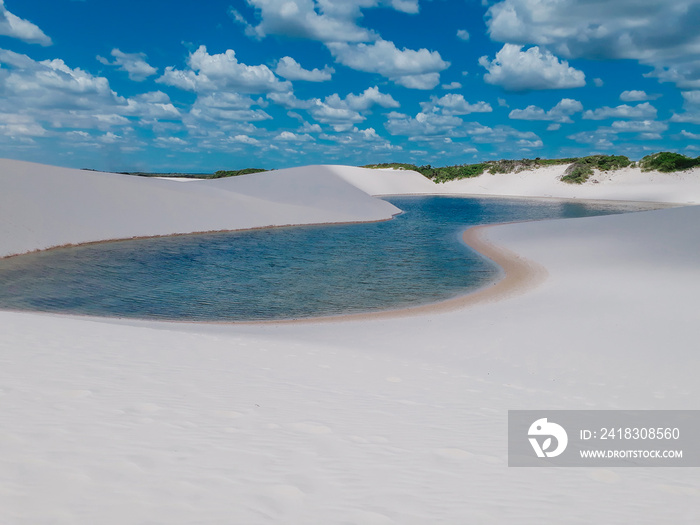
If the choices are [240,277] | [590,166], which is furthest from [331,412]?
[590,166]

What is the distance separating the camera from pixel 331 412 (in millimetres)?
4152

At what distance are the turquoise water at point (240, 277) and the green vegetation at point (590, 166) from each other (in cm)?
4804

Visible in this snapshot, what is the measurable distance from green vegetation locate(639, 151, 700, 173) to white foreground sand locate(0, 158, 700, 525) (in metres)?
56.3

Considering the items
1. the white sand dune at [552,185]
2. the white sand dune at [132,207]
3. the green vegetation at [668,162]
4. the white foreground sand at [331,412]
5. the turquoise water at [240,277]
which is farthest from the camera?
the green vegetation at [668,162]

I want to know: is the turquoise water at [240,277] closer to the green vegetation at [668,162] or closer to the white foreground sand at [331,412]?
the white foreground sand at [331,412]

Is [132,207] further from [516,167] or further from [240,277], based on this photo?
[516,167]

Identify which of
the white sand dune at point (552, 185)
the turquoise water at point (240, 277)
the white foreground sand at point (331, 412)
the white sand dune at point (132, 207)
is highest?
the white sand dune at point (552, 185)

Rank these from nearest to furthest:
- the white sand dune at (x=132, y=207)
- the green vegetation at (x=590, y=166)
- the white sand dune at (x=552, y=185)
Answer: the white sand dune at (x=132, y=207) → the white sand dune at (x=552, y=185) → the green vegetation at (x=590, y=166)

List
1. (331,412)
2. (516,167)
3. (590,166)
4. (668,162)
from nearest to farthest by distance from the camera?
(331,412) < (668,162) < (590,166) < (516,167)

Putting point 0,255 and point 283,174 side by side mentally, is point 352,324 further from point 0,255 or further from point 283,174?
point 283,174

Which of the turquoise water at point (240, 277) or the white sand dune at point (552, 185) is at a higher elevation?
the white sand dune at point (552, 185)

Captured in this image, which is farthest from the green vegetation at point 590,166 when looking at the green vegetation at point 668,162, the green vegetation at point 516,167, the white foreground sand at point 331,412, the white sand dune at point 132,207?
the white foreground sand at point 331,412

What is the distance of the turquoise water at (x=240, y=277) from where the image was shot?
10586 millimetres

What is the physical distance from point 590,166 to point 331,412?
68.6 meters
